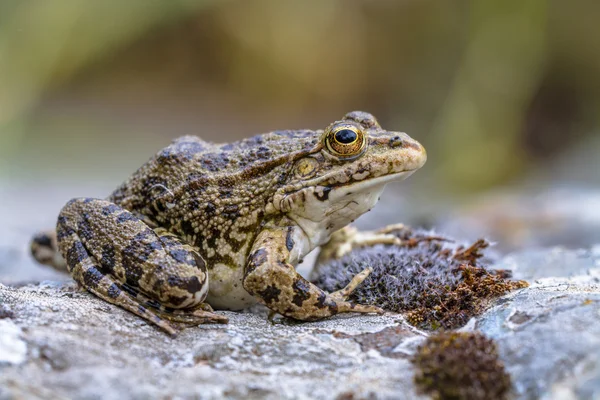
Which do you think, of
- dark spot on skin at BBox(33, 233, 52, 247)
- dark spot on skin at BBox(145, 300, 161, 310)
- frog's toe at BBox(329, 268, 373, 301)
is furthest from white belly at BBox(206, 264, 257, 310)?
dark spot on skin at BBox(33, 233, 52, 247)

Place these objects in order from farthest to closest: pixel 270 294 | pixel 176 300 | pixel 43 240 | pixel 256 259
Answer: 1. pixel 43 240
2. pixel 256 259
3. pixel 270 294
4. pixel 176 300

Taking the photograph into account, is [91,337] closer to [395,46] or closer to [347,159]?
[347,159]

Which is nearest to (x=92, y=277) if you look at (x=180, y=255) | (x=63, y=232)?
(x=63, y=232)

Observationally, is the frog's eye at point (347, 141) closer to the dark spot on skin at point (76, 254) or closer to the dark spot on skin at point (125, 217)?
the dark spot on skin at point (125, 217)

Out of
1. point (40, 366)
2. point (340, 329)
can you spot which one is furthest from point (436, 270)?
point (40, 366)

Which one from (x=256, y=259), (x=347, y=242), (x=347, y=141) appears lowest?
(x=256, y=259)

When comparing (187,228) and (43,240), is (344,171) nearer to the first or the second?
(187,228)
